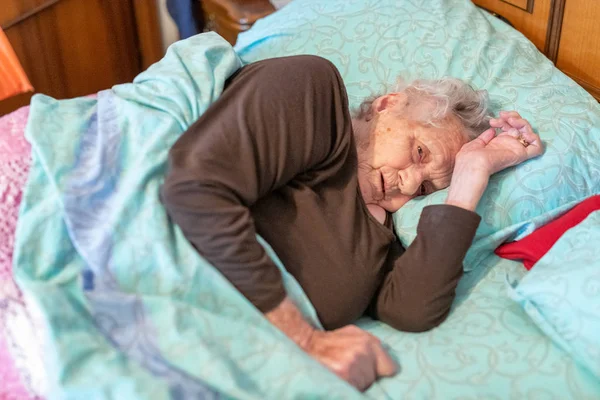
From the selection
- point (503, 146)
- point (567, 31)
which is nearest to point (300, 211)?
point (503, 146)

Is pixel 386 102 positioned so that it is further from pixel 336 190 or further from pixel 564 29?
pixel 564 29

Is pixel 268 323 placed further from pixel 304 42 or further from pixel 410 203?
pixel 304 42

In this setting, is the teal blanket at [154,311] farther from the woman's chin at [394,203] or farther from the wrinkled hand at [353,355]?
the woman's chin at [394,203]

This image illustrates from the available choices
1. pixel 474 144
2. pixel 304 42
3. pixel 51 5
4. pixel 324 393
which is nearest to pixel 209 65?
pixel 304 42

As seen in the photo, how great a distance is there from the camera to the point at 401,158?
125 centimetres

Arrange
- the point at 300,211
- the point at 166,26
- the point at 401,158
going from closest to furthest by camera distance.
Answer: the point at 300,211
the point at 401,158
the point at 166,26

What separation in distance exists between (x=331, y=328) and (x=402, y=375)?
0.16 metres

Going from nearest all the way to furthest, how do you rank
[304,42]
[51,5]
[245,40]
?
1. [304,42]
2. [245,40]
3. [51,5]

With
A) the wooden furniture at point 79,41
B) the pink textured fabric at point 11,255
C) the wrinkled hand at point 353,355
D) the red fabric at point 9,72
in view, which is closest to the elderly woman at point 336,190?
the wrinkled hand at point 353,355

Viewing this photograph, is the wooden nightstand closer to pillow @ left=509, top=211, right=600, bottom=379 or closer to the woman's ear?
the woman's ear

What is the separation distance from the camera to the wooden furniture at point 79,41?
1.90 metres

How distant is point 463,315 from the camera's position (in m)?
1.15

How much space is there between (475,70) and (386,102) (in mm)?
323

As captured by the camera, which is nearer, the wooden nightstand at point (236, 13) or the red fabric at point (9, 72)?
the red fabric at point (9, 72)
